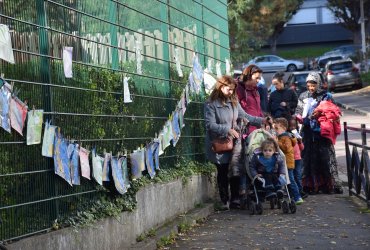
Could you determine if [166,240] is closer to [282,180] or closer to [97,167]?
[97,167]

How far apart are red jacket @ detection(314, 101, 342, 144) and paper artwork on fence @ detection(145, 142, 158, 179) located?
14.8 ft

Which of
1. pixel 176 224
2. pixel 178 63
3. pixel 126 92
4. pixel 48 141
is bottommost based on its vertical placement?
pixel 176 224

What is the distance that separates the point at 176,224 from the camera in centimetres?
1010

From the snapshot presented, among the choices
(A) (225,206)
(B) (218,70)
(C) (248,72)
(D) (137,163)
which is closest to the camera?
(D) (137,163)

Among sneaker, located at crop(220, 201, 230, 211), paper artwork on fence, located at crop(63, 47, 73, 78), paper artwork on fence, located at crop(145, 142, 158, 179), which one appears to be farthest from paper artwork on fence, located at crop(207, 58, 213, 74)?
paper artwork on fence, located at crop(63, 47, 73, 78)

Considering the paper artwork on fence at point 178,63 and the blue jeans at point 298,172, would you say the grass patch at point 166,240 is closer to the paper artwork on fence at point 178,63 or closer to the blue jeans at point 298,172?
the paper artwork on fence at point 178,63

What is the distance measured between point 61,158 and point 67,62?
2.74ft

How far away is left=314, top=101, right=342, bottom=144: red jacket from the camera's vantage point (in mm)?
13703

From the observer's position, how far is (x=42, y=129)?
6.86 m

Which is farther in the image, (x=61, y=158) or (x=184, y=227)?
(x=184, y=227)

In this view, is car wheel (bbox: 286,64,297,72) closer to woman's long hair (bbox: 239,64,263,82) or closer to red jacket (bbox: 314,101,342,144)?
red jacket (bbox: 314,101,342,144)

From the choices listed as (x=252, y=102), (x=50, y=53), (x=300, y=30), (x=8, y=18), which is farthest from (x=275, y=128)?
(x=300, y=30)

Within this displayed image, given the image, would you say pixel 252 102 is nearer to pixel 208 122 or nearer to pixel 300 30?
pixel 208 122

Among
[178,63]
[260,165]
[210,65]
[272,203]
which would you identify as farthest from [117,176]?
[210,65]
